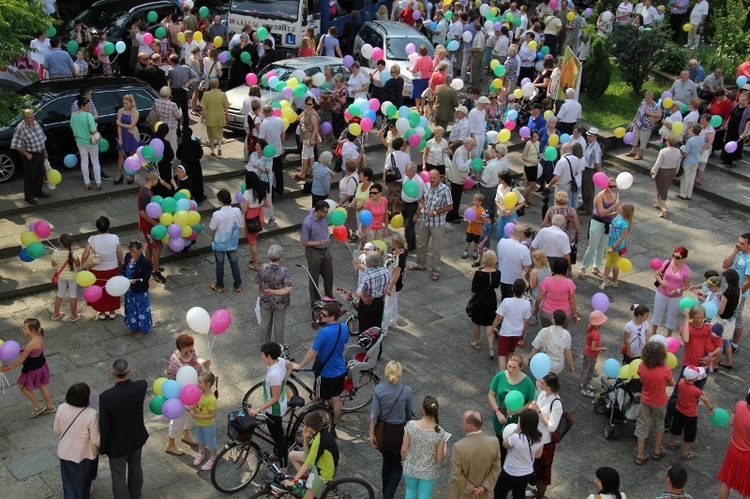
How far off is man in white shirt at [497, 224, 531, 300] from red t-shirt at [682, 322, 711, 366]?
2.31 meters

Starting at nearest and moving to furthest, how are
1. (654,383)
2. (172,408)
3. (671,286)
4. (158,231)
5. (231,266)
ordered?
(172,408) < (654,383) < (671,286) < (158,231) < (231,266)

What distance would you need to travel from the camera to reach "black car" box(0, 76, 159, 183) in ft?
49.0

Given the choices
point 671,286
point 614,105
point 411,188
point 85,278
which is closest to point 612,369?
point 671,286

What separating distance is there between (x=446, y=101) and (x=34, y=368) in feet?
32.7

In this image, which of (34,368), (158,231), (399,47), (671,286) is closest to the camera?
(34,368)

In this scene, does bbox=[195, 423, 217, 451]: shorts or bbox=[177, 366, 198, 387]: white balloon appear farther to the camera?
bbox=[195, 423, 217, 451]: shorts

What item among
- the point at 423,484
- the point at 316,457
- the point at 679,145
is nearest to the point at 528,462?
the point at 423,484

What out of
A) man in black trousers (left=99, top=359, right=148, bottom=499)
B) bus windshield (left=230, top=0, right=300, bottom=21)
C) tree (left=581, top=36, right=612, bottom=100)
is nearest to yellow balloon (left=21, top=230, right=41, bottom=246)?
man in black trousers (left=99, top=359, right=148, bottom=499)

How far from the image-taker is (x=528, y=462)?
8.41 metres

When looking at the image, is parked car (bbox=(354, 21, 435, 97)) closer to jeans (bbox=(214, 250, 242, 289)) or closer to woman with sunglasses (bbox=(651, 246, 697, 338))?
jeans (bbox=(214, 250, 242, 289))

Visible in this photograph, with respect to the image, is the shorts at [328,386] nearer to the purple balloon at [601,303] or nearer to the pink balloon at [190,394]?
the pink balloon at [190,394]

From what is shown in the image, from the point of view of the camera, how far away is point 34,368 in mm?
9859

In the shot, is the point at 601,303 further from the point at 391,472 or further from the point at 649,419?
the point at 391,472

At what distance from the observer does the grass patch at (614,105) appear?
20594mm
